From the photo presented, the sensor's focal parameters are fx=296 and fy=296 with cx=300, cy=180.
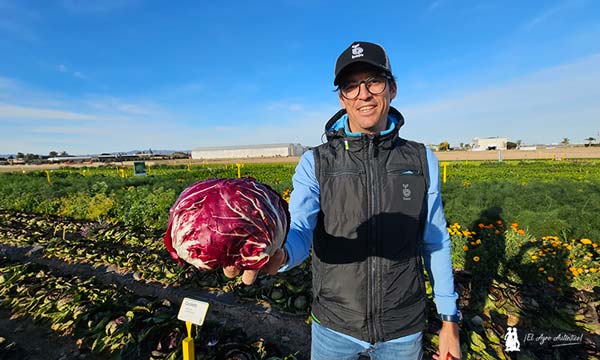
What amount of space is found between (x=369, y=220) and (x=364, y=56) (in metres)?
1.07

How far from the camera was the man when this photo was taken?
1.98 m

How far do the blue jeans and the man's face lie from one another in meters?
1.49

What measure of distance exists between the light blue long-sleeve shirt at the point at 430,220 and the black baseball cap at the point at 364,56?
0.40 m

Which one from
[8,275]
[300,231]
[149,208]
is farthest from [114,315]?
[149,208]

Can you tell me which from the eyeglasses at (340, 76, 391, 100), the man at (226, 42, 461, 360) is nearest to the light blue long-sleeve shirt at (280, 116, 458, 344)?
the man at (226, 42, 461, 360)

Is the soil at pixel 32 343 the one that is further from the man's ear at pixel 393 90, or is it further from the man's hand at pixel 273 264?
the man's ear at pixel 393 90

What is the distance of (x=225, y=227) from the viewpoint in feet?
4.20

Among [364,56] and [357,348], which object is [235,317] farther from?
[364,56]

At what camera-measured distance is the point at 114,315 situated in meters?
4.41

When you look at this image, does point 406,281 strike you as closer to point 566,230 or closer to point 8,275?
point 566,230

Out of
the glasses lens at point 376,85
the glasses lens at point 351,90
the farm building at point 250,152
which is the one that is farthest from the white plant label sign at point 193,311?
the farm building at point 250,152

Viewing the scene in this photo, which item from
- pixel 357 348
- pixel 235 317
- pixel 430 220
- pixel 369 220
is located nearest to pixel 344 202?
pixel 369 220

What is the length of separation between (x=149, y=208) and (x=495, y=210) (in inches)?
429

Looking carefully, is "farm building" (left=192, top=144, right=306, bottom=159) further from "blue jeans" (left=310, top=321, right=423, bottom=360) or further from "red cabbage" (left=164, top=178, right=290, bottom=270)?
"red cabbage" (left=164, top=178, right=290, bottom=270)
